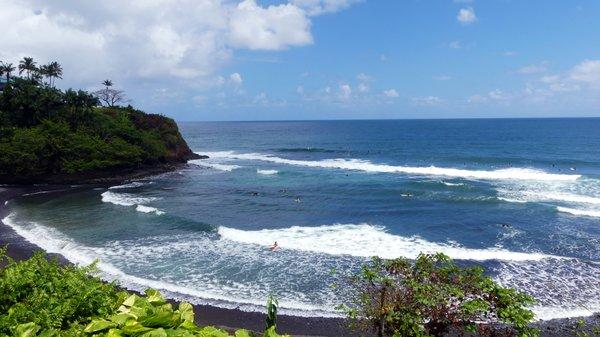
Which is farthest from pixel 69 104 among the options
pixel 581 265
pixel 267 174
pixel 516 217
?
pixel 581 265

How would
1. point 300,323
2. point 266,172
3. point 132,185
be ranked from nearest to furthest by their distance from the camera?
1. point 300,323
2. point 132,185
3. point 266,172

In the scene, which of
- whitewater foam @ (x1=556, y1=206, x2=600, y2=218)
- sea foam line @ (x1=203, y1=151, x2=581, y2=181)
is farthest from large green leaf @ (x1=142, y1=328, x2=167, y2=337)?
sea foam line @ (x1=203, y1=151, x2=581, y2=181)

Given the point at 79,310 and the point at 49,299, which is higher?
the point at 49,299

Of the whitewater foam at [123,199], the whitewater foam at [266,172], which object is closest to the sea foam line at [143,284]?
the whitewater foam at [123,199]

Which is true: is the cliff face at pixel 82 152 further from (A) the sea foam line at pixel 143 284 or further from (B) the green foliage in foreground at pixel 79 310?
(B) the green foliage in foreground at pixel 79 310

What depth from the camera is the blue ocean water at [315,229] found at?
65.0 ft

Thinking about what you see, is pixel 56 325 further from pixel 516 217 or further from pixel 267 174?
pixel 267 174

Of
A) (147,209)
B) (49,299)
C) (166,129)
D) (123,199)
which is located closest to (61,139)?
(123,199)

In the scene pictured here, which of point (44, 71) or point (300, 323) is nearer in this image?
point (300, 323)

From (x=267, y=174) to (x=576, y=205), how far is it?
109 ft

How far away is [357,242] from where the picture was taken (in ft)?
84.9

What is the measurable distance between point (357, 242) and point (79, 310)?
21.4 m

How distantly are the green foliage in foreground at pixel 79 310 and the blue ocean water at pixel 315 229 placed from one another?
12043mm

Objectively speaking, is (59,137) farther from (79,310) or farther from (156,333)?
(156,333)
